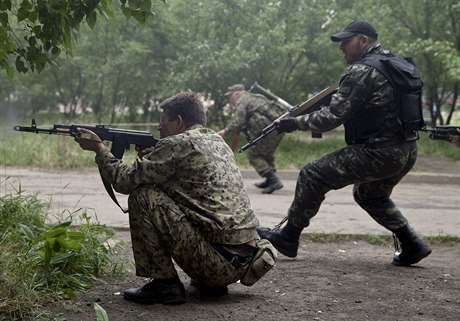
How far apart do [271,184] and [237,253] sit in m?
6.60

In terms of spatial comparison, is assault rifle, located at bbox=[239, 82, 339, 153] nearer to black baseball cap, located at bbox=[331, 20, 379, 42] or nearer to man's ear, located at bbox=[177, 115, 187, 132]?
black baseball cap, located at bbox=[331, 20, 379, 42]

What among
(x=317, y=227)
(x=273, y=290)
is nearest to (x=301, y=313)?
(x=273, y=290)

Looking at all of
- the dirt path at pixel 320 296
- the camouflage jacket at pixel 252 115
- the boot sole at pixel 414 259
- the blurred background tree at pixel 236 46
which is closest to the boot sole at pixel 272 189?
the camouflage jacket at pixel 252 115

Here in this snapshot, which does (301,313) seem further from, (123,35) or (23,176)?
(123,35)

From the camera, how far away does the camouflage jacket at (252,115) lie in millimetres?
11281

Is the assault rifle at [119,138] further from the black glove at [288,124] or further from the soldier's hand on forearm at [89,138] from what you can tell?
the black glove at [288,124]

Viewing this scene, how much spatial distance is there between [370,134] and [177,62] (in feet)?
36.2

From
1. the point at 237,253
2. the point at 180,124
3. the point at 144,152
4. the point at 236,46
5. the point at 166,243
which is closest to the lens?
the point at 166,243

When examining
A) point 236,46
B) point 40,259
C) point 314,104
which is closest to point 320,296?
point 40,259

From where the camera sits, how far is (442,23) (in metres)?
17.3

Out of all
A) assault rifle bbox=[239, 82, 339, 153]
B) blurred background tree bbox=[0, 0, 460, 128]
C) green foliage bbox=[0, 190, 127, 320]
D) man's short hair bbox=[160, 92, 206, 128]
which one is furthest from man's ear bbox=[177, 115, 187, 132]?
blurred background tree bbox=[0, 0, 460, 128]

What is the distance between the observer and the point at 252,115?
11344 millimetres

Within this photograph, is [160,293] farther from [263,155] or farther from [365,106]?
[263,155]

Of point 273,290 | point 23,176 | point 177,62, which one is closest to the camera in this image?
point 273,290
